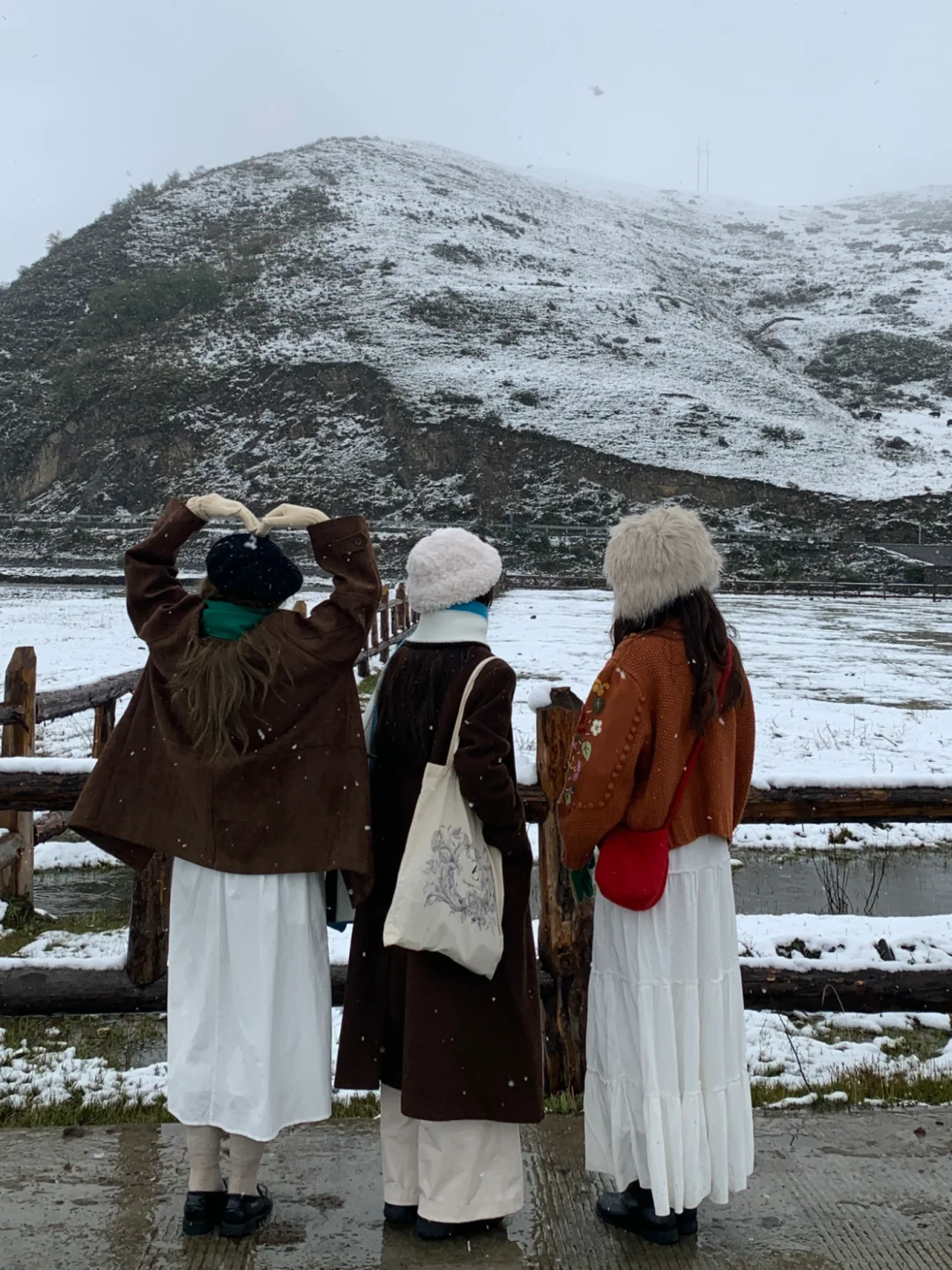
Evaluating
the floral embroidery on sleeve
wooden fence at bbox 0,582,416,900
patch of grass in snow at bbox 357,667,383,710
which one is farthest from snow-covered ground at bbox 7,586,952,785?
wooden fence at bbox 0,582,416,900

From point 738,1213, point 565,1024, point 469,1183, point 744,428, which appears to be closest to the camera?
point 469,1183

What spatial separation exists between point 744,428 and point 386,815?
5301 centimetres

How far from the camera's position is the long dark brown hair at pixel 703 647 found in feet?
8.46

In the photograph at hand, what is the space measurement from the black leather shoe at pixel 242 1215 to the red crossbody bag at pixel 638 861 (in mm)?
1161

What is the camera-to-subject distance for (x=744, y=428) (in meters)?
53.1

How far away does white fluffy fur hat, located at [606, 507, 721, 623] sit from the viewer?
102 inches

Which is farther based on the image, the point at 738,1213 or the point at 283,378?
the point at 283,378

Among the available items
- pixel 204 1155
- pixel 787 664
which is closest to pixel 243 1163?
pixel 204 1155

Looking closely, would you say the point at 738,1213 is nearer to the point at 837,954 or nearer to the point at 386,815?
the point at 386,815

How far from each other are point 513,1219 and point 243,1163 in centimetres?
69

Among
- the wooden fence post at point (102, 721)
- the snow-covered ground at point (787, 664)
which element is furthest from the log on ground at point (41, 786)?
the wooden fence post at point (102, 721)

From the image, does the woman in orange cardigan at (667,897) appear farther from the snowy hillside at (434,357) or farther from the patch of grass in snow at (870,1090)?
the snowy hillside at (434,357)

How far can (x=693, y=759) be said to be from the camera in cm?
261

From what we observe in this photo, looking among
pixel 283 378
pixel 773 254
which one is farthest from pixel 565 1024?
pixel 773 254
